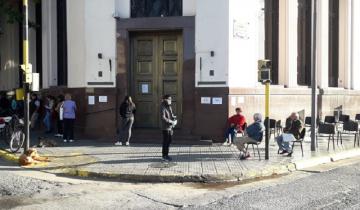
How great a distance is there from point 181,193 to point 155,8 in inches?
356

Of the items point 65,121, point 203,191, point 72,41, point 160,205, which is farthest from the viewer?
point 72,41

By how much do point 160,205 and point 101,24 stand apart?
10.1 metres

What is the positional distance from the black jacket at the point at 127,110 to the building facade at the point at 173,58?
3.84ft

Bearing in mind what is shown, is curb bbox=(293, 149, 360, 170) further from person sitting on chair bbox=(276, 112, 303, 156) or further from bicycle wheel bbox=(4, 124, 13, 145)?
bicycle wheel bbox=(4, 124, 13, 145)

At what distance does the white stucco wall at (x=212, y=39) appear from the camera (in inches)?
647

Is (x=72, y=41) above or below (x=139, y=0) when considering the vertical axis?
below

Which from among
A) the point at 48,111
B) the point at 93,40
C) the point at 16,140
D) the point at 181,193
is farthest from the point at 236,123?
the point at 48,111

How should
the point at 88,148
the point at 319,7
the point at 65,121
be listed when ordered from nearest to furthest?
the point at 88,148 → the point at 65,121 → the point at 319,7

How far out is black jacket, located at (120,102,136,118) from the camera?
16.2 metres

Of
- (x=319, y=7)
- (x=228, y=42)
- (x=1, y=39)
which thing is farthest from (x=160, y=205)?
(x=1, y=39)

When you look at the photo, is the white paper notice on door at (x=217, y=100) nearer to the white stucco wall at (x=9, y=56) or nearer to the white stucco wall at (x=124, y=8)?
the white stucco wall at (x=124, y=8)

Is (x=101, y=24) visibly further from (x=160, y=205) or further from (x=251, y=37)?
(x=160, y=205)

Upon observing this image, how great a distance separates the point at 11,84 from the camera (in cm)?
2373

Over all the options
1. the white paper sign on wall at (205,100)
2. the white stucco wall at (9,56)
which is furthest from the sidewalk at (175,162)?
the white stucco wall at (9,56)
